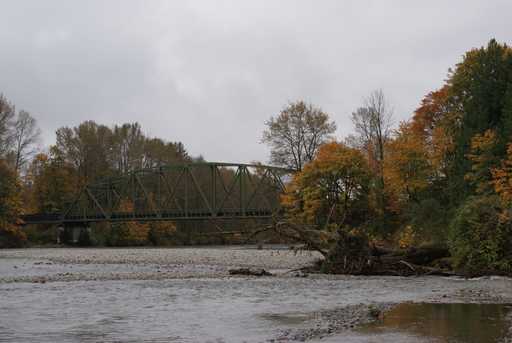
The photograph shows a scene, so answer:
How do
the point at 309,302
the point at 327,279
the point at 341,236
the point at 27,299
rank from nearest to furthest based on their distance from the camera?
1. the point at 309,302
2. the point at 27,299
3. the point at 327,279
4. the point at 341,236

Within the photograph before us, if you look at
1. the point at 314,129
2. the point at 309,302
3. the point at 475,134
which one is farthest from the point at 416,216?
the point at 309,302

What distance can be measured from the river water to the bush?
62.2 inches

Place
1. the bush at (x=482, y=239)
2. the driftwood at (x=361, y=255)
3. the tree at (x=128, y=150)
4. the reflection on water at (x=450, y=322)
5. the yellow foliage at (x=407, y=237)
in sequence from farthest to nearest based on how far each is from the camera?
1. the tree at (x=128, y=150)
2. the yellow foliage at (x=407, y=237)
3. the driftwood at (x=361, y=255)
4. the bush at (x=482, y=239)
5. the reflection on water at (x=450, y=322)

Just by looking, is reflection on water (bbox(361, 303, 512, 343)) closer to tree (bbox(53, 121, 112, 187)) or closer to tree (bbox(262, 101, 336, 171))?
tree (bbox(262, 101, 336, 171))

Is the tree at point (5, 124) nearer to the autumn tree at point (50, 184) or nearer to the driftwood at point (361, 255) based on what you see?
the autumn tree at point (50, 184)

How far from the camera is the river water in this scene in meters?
11.3

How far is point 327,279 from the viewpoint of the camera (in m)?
23.6

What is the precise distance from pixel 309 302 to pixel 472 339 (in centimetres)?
634

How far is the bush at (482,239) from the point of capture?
2436cm

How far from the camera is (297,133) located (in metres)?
61.9

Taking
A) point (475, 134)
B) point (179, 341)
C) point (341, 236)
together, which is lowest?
point (179, 341)

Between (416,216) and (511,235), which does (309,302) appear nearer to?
(511,235)

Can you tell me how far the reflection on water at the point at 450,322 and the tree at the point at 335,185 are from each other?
115 ft

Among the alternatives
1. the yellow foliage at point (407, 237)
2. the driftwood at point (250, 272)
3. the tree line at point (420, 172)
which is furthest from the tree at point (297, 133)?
the driftwood at point (250, 272)
